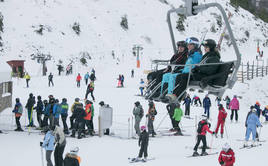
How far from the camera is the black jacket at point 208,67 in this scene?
26.1 feet

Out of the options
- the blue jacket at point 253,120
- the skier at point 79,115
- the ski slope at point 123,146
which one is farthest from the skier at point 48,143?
the blue jacket at point 253,120

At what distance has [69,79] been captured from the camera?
36438 mm

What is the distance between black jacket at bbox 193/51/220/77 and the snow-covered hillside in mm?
37477

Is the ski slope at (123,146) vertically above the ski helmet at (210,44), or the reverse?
the ski helmet at (210,44)

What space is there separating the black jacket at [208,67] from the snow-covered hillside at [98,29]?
37477mm

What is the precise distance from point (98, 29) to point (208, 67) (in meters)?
51.8

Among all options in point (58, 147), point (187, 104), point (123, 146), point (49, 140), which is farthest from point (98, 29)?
point (58, 147)

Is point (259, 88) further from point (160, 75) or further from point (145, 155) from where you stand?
point (160, 75)

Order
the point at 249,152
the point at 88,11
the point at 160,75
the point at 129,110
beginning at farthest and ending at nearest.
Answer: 1. the point at 88,11
2. the point at 129,110
3. the point at 249,152
4. the point at 160,75

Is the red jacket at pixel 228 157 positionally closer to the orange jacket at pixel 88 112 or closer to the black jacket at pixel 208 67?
the black jacket at pixel 208 67

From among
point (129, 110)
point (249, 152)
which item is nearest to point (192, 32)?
point (129, 110)

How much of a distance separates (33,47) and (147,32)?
71.6ft

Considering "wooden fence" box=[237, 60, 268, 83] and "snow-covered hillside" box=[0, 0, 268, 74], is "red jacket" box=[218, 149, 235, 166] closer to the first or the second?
"wooden fence" box=[237, 60, 268, 83]

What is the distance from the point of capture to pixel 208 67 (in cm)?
809
